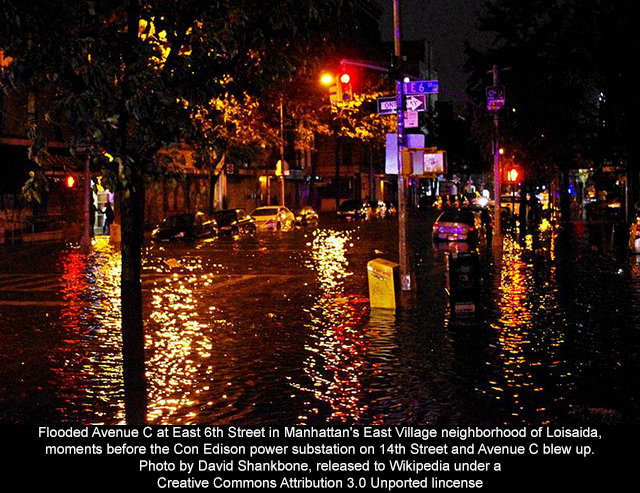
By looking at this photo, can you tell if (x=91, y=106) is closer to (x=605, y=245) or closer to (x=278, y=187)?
(x=605, y=245)

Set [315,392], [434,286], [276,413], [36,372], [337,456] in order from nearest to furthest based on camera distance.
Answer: [337,456], [276,413], [315,392], [36,372], [434,286]

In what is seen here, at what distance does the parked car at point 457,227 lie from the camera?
39031 millimetres

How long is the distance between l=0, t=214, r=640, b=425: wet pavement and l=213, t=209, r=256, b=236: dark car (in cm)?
2573

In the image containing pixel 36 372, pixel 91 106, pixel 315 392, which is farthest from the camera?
pixel 36 372

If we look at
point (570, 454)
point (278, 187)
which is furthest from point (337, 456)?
point (278, 187)

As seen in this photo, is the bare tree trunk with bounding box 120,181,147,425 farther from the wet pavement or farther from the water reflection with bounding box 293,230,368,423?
the water reflection with bounding box 293,230,368,423

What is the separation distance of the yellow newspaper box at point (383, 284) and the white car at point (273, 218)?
39.8 meters

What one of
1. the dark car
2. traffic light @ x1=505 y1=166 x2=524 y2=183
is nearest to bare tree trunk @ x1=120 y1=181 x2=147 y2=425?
traffic light @ x1=505 y1=166 x2=524 y2=183

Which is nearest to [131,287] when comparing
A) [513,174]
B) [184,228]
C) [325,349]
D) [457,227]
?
[325,349]

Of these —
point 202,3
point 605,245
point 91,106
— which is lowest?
point 605,245

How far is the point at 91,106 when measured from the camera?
6977mm

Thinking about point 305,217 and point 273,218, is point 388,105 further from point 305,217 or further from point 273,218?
point 305,217

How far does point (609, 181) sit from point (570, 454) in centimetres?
8051

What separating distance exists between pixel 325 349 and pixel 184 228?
109 feet
